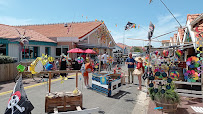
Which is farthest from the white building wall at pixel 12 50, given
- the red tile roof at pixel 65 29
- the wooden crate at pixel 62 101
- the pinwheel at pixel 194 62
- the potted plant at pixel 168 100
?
the pinwheel at pixel 194 62

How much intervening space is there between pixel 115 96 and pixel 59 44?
14.4 metres

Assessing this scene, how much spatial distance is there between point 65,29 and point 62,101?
18.7 m

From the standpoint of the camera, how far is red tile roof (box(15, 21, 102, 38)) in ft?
64.5

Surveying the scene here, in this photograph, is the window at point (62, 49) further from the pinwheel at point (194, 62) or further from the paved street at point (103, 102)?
the pinwheel at point (194, 62)

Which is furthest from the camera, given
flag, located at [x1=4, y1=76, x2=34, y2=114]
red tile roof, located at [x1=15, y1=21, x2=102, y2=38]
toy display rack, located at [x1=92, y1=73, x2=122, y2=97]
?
red tile roof, located at [x1=15, y1=21, x2=102, y2=38]

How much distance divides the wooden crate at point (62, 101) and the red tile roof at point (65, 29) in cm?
1466

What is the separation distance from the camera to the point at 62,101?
14.0ft

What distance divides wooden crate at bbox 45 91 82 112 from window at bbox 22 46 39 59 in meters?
12.6

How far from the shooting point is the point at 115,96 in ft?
20.6

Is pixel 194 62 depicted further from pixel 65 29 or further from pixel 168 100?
pixel 65 29

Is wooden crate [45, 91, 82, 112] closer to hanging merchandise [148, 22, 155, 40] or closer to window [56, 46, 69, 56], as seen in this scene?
hanging merchandise [148, 22, 155, 40]

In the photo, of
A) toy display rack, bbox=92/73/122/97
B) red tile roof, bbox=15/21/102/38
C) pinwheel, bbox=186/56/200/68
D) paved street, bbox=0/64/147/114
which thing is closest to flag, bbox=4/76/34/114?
paved street, bbox=0/64/147/114

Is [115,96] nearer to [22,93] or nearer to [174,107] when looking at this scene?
[174,107]

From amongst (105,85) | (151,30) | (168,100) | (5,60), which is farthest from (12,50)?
(168,100)
